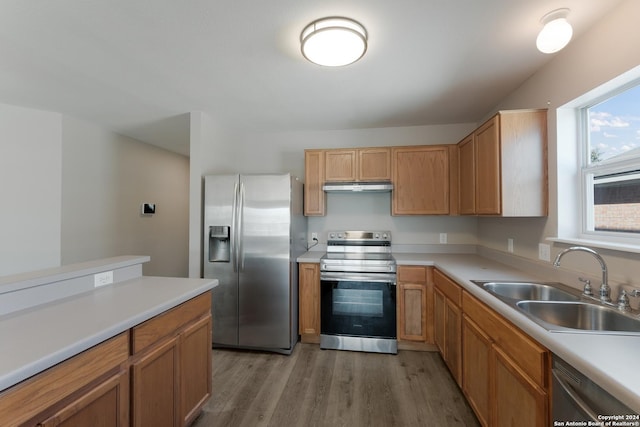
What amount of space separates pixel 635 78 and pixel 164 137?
4.56m

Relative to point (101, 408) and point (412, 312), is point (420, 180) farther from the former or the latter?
point (101, 408)

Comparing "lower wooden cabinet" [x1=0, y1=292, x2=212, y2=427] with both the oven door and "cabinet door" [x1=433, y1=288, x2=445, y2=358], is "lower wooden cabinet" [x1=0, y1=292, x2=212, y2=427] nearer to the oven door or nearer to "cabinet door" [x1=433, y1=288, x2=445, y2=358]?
the oven door

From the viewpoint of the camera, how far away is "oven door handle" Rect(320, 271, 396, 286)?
265 cm

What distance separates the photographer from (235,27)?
155cm

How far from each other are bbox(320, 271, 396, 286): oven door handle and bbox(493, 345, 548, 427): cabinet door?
124 centimetres

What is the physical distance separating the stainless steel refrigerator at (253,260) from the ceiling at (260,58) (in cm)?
86

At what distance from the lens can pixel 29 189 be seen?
9.00 ft

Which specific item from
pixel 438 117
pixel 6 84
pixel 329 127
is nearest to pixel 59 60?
pixel 6 84

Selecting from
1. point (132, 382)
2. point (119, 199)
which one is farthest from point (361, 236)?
point (119, 199)

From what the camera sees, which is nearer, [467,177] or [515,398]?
[515,398]

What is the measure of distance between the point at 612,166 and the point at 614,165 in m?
0.01

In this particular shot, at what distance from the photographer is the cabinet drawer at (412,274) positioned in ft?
8.72

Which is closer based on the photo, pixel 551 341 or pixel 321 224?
pixel 551 341

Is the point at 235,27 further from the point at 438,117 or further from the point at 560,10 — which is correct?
the point at 438,117
